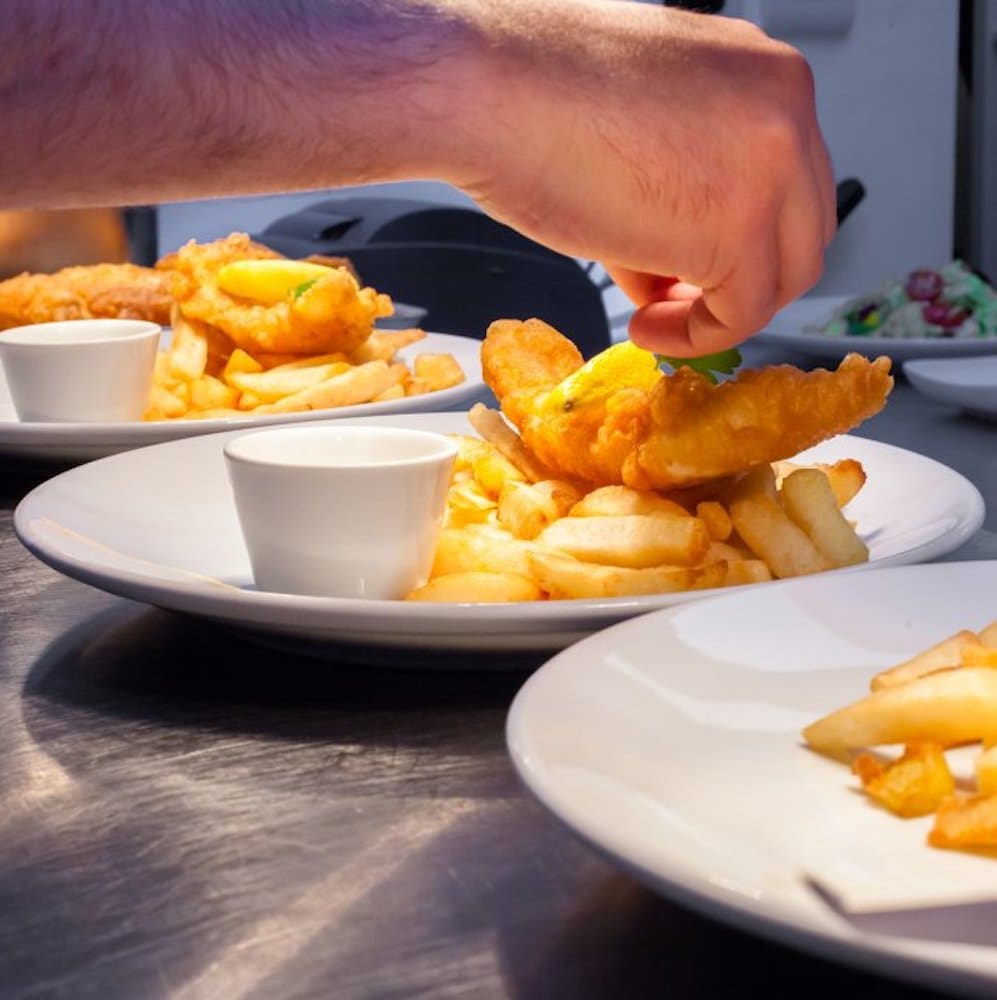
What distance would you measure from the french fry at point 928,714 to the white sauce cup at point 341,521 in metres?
0.48

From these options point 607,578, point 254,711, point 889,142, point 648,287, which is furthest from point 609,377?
point 889,142

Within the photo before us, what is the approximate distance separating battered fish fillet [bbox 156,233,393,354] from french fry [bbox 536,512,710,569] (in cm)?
96

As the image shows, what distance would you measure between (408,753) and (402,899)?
0.68 ft

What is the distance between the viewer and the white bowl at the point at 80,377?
196 centimetres

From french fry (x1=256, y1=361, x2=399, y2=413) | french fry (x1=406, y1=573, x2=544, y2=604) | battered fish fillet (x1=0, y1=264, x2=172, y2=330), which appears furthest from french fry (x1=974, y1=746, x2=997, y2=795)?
battered fish fillet (x1=0, y1=264, x2=172, y2=330)

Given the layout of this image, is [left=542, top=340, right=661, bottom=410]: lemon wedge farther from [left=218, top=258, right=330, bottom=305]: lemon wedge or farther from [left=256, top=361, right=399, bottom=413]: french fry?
[left=218, top=258, right=330, bottom=305]: lemon wedge

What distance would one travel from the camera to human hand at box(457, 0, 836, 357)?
3.44 ft

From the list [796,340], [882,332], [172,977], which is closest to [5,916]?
[172,977]

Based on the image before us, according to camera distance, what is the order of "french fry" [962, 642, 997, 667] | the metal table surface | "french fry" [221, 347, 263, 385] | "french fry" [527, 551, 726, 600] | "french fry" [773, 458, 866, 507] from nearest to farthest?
the metal table surface < "french fry" [962, 642, 997, 667] < "french fry" [527, 551, 726, 600] < "french fry" [773, 458, 866, 507] < "french fry" [221, 347, 263, 385]

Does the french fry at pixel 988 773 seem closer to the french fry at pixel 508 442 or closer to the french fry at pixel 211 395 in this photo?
the french fry at pixel 508 442

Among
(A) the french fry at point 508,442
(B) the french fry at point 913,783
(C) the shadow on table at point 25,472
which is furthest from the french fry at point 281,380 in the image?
(B) the french fry at point 913,783

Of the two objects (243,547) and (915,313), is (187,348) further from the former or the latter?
(915,313)

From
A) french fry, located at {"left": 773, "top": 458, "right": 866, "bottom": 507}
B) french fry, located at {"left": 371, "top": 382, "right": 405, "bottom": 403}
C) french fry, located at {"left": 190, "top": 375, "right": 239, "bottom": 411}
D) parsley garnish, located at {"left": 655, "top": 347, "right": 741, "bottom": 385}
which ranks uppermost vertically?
parsley garnish, located at {"left": 655, "top": 347, "right": 741, "bottom": 385}

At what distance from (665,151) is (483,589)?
1.04 ft
